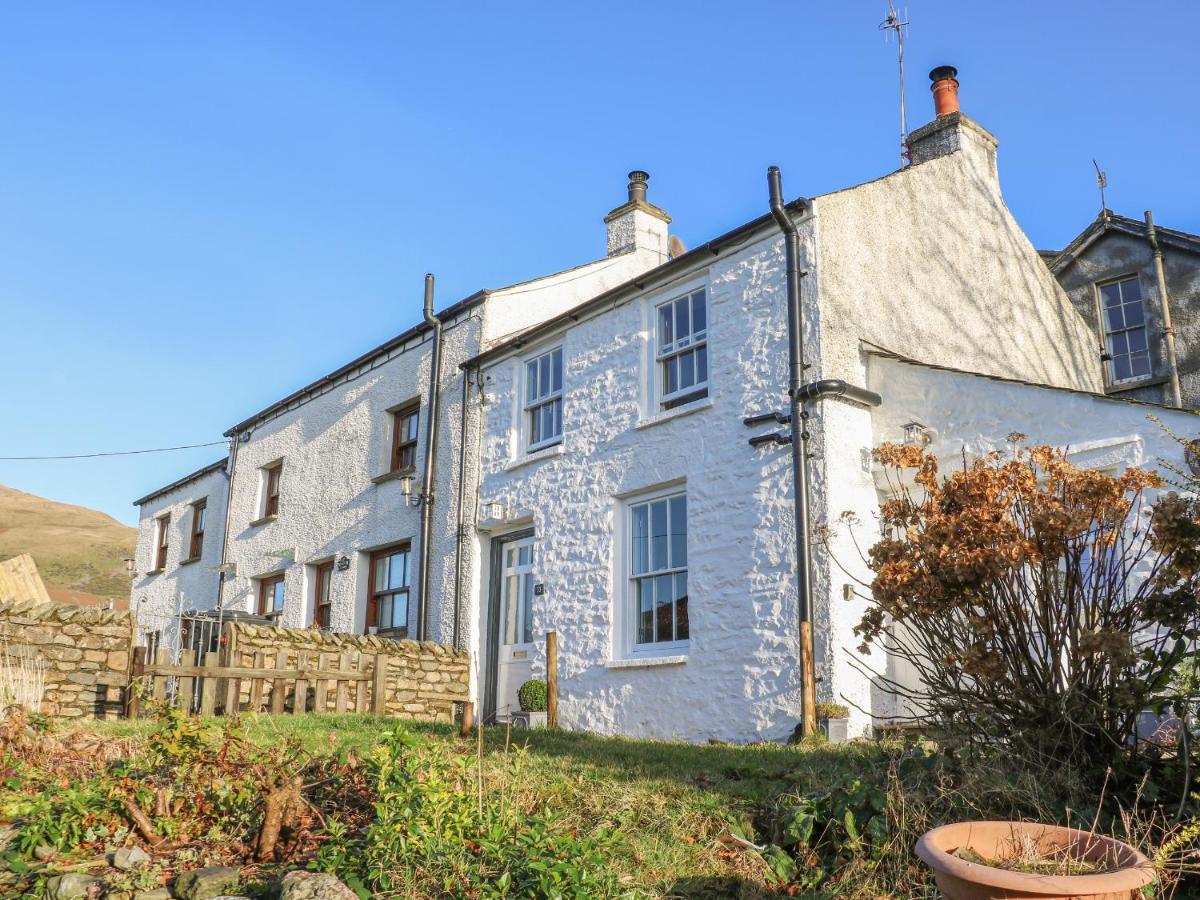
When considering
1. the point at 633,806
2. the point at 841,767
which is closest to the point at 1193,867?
the point at 841,767

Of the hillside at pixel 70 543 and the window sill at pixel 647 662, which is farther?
the hillside at pixel 70 543

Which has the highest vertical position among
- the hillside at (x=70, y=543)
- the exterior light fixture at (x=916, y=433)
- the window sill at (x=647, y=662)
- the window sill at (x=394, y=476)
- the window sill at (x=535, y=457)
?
the hillside at (x=70, y=543)

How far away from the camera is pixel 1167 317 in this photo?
15.0 m

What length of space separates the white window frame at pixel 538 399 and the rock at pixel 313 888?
30.7 feet

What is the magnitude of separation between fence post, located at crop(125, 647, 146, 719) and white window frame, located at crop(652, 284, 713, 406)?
6519mm

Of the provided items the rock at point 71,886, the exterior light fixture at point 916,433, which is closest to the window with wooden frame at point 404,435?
the exterior light fixture at point 916,433

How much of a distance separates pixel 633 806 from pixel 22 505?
9617 centimetres

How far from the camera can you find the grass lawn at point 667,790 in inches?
198

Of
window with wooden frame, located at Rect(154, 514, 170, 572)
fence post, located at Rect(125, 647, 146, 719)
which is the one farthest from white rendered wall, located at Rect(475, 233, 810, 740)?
window with wooden frame, located at Rect(154, 514, 170, 572)

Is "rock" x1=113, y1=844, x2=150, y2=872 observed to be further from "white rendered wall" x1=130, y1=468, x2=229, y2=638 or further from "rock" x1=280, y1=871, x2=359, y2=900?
"white rendered wall" x1=130, y1=468, x2=229, y2=638

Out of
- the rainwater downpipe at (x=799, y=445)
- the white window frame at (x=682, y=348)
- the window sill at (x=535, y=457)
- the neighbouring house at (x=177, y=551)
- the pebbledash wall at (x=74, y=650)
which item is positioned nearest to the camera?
the rainwater downpipe at (x=799, y=445)

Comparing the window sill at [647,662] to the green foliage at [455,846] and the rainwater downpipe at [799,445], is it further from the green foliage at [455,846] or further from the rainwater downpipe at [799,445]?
the green foliage at [455,846]

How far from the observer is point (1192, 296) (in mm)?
14938

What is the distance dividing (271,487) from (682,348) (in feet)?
36.8
